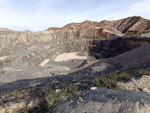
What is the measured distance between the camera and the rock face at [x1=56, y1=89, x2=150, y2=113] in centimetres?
316

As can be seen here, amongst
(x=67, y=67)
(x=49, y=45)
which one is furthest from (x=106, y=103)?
(x=49, y=45)

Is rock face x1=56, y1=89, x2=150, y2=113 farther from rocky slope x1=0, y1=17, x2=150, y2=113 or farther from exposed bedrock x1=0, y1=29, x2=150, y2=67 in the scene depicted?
exposed bedrock x1=0, y1=29, x2=150, y2=67

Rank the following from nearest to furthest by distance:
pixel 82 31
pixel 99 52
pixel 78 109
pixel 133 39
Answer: pixel 78 109
pixel 133 39
pixel 99 52
pixel 82 31

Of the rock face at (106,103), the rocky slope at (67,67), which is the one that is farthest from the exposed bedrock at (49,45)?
the rock face at (106,103)

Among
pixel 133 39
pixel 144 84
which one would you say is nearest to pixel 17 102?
pixel 144 84

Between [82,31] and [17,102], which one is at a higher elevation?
[82,31]

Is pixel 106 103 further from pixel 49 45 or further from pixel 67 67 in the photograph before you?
pixel 49 45

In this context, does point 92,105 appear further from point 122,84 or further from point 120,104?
point 122,84

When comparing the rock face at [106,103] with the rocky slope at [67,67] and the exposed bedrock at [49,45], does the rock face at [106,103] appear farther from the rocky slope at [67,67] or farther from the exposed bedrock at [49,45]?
the exposed bedrock at [49,45]

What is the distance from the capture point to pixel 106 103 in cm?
349

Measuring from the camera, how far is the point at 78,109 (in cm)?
348

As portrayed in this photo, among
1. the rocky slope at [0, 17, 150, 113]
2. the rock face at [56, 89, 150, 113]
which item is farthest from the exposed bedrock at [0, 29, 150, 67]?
the rock face at [56, 89, 150, 113]

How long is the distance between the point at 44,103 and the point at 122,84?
4.03 meters

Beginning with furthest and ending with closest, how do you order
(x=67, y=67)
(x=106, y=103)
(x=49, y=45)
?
1. (x=49, y=45)
2. (x=67, y=67)
3. (x=106, y=103)
